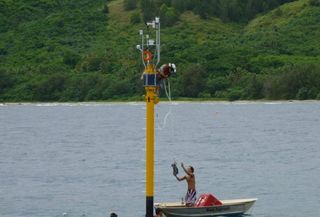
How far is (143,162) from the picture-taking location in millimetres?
82188

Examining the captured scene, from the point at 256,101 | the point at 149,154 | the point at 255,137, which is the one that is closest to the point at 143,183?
the point at 149,154

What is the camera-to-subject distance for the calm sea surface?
55.3 m

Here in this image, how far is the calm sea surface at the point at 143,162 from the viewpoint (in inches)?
2178

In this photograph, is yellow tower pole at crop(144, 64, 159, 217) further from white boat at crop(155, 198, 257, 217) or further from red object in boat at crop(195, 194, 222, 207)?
red object in boat at crop(195, 194, 222, 207)

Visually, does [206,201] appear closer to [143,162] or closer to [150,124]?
[150,124]

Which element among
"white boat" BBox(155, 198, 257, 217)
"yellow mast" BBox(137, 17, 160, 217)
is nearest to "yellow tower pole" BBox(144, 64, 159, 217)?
"yellow mast" BBox(137, 17, 160, 217)

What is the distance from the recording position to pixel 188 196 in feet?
148

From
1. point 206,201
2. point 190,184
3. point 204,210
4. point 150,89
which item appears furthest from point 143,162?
point 150,89

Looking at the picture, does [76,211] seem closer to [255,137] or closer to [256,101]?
[255,137]

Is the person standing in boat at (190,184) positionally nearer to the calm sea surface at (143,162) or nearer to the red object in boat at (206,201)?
the red object in boat at (206,201)

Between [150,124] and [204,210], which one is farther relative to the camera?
[204,210]

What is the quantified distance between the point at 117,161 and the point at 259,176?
705 inches

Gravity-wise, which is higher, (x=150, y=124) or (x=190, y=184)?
(x=150, y=124)

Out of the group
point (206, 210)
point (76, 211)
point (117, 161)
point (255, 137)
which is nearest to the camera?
point (206, 210)
